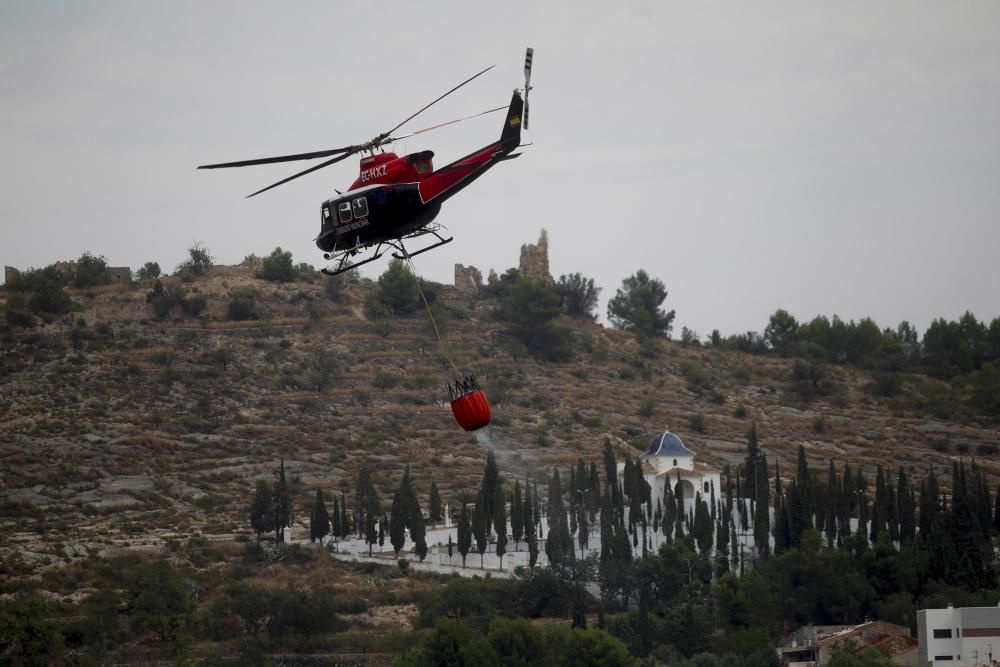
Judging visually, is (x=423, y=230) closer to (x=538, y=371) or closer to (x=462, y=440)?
(x=462, y=440)

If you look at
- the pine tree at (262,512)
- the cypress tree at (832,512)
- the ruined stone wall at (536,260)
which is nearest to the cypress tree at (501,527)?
the pine tree at (262,512)

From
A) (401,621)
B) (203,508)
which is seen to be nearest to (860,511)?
(401,621)

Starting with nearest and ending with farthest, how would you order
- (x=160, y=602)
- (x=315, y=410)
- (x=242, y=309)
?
(x=160, y=602), (x=315, y=410), (x=242, y=309)

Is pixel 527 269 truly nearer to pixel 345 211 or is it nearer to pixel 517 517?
pixel 517 517

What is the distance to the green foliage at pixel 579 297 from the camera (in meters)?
177

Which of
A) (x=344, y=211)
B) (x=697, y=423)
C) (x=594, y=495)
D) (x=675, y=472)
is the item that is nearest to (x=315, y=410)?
(x=675, y=472)

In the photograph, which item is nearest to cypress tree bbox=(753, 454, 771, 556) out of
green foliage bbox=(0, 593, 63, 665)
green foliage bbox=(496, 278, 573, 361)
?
green foliage bbox=(0, 593, 63, 665)

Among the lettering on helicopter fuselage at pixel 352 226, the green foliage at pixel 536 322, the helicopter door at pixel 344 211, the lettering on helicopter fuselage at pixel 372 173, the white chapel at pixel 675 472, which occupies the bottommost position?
the white chapel at pixel 675 472

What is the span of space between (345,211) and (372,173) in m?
1.35

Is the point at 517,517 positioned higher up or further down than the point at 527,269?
further down

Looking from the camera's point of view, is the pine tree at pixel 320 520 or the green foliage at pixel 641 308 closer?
the pine tree at pixel 320 520

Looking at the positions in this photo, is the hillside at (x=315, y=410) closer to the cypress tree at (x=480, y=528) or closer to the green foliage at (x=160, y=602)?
the green foliage at (x=160, y=602)

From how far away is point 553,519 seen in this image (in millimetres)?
104812

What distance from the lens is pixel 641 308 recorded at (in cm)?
18075
